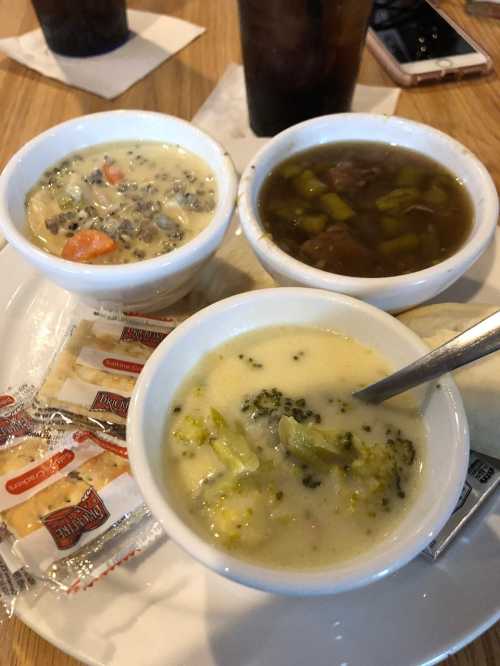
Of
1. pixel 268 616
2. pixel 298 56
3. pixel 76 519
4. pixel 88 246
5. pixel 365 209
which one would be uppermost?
pixel 298 56

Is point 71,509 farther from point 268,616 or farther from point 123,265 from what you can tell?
point 123,265

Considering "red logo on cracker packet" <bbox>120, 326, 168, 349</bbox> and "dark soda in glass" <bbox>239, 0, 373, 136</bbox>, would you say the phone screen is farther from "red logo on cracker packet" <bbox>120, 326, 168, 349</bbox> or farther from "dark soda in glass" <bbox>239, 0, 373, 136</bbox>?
"red logo on cracker packet" <bbox>120, 326, 168, 349</bbox>

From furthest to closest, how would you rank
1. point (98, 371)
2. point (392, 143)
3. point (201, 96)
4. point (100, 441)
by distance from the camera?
point (201, 96) < point (392, 143) < point (98, 371) < point (100, 441)

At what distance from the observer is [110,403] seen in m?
1.29

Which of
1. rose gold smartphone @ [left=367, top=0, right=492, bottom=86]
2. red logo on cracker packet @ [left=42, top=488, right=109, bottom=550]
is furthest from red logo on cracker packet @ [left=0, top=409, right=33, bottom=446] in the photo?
rose gold smartphone @ [left=367, top=0, right=492, bottom=86]

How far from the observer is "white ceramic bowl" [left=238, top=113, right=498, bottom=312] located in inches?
49.7

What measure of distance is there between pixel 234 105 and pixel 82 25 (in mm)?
705

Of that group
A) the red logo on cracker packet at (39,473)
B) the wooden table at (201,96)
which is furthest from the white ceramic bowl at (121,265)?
the wooden table at (201,96)

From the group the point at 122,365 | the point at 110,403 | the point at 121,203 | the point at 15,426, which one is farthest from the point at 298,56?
the point at 15,426

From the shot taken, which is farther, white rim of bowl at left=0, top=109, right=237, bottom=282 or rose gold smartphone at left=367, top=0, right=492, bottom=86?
rose gold smartphone at left=367, top=0, right=492, bottom=86

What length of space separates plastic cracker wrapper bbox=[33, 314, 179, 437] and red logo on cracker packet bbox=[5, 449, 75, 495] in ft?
0.27

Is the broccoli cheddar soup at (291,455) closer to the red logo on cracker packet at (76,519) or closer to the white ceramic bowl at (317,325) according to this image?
the white ceramic bowl at (317,325)

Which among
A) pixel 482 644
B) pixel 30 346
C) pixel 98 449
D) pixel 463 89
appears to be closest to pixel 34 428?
pixel 98 449

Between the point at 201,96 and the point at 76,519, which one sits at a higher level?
the point at 201,96
